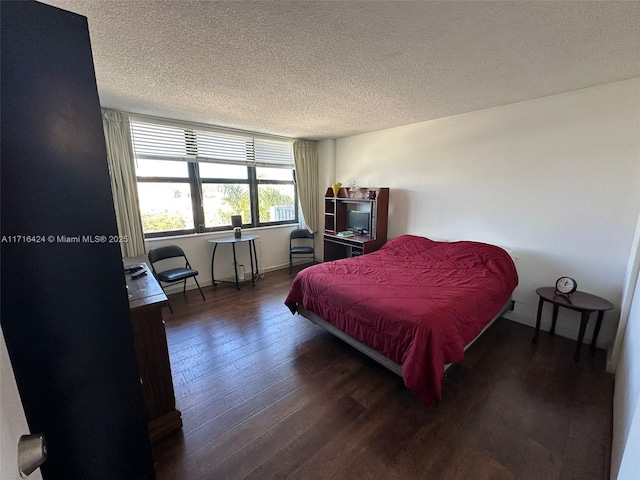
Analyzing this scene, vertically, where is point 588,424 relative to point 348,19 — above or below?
below

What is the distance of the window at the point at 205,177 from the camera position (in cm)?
331

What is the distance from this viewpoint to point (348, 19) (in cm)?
138

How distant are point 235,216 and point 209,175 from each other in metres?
0.70

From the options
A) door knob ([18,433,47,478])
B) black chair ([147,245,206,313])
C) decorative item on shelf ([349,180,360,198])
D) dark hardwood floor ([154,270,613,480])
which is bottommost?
dark hardwood floor ([154,270,613,480])

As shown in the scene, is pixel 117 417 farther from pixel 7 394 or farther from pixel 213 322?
pixel 213 322

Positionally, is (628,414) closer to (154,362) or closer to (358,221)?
(154,362)

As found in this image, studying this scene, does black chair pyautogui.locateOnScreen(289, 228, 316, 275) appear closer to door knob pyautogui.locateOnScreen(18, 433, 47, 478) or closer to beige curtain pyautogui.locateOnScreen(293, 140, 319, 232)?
beige curtain pyautogui.locateOnScreen(293, 140, 319, 232)

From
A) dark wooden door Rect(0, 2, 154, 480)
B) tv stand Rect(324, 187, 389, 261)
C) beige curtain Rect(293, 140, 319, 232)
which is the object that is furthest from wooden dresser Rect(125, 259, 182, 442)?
beige curtain Rect(293, 140, 319, 232)

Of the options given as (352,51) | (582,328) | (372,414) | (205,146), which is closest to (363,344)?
(372,414)

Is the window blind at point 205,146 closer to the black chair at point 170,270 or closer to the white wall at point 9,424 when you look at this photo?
the black chair at point 170,270

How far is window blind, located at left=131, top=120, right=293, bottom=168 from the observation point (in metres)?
3.22

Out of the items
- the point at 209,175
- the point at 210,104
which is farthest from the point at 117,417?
the point at 209,175

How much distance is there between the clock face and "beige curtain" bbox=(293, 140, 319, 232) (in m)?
3.55

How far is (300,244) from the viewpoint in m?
5.07
